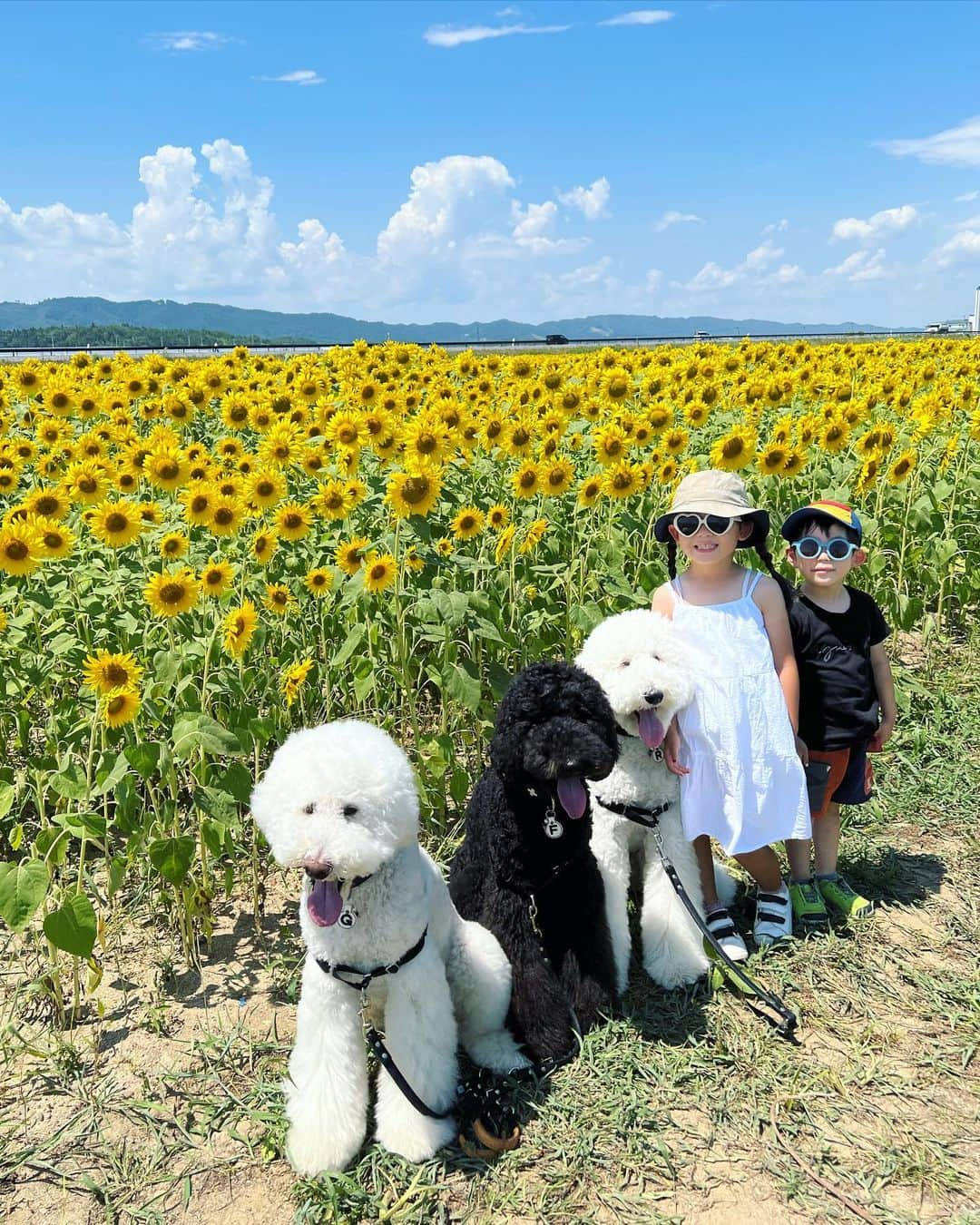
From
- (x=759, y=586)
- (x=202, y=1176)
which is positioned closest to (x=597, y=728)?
(x=759, y=586)

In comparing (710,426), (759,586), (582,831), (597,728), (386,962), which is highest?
(710,426)

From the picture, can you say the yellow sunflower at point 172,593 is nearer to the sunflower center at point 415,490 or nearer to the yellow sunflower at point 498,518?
the sunflower center at point 415,490

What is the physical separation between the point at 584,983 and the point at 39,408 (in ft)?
17.9

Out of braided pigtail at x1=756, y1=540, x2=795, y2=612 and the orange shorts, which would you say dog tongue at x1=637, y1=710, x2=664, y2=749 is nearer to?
braided pigtail at x1=756, y1=540, x2=795, y2=612

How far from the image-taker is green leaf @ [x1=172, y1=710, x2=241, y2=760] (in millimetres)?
2783

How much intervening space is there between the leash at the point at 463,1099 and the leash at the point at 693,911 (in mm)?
828

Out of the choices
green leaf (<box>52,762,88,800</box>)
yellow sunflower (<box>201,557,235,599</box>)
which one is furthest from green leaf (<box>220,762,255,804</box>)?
yellow sunflower (<box>201,557,235,599</box>)

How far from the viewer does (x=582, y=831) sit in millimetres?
2619

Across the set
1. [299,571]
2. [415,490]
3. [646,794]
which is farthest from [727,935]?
[299,571]

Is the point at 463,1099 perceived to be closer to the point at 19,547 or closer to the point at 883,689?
the point at 883,689

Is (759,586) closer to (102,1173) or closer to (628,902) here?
(628,902)

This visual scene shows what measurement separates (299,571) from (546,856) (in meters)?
2.17

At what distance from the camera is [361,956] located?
7.39ft

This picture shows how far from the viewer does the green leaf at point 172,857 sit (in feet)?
9.29
